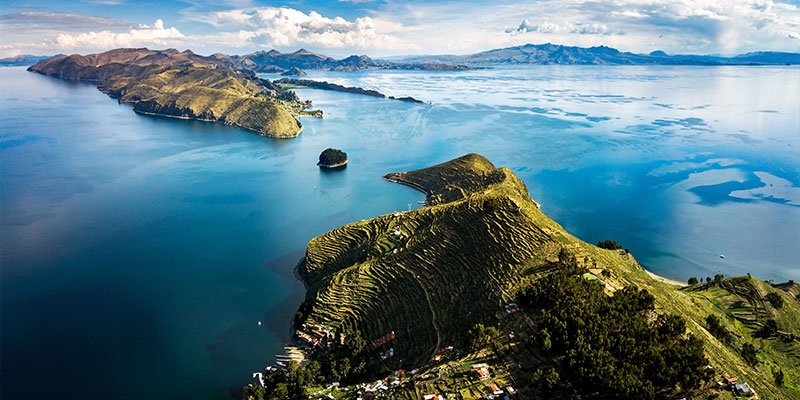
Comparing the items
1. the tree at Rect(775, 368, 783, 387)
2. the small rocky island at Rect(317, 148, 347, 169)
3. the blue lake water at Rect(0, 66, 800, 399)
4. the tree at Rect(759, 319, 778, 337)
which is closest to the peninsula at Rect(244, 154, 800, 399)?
the tree at Rect(759, 319, 778, 337)

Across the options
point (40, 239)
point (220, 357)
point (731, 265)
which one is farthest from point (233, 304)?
point (731, 265)

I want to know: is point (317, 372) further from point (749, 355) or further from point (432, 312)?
point (749, 355)

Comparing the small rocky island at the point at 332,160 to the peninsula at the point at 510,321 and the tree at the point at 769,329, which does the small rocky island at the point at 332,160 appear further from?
the tree at the point at 769,329

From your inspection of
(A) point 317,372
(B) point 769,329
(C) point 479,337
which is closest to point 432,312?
(C) point 479,337

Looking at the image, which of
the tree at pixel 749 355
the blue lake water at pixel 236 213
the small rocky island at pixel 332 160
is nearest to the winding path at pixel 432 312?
the blue lake water at pixel 236 213

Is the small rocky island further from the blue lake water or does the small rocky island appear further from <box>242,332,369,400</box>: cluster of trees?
<box>242,332,369,400</box>: cluster of trees

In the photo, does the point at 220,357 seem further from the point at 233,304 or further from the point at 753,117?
the point at 753,117
